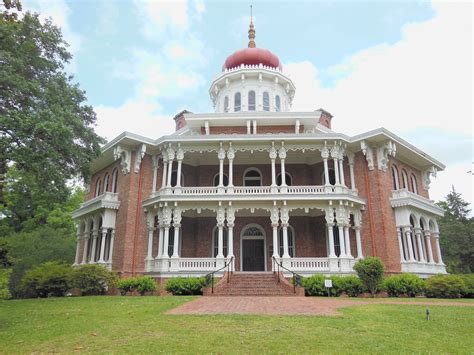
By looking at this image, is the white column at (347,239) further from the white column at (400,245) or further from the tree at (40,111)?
the tree at (40,111)

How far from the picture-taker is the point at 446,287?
15.9m

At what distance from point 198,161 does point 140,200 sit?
14.7 feet

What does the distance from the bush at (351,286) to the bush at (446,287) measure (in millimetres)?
3101

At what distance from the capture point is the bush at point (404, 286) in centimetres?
1642

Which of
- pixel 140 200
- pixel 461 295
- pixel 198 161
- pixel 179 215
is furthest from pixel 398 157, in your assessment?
pixel 140 200

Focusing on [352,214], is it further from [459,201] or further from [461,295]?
[459,201]

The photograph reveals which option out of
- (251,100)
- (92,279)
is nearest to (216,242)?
(92,279)

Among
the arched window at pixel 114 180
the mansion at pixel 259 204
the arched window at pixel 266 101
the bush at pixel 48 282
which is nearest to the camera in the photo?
the bush at pixel 48 282

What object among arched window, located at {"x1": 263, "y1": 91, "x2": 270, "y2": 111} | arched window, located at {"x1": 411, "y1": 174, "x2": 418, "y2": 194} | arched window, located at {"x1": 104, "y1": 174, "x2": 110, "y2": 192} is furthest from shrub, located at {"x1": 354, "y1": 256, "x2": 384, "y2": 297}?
arched window, located at {"x1": 104, "y1": 174, "x2": 110, "y2": 192}

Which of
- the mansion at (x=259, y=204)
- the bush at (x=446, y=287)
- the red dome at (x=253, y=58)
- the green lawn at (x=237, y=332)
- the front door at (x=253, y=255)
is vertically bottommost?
the green lawn at (x=237, y=332)

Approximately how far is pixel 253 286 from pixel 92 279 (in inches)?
310

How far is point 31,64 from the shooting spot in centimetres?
1304

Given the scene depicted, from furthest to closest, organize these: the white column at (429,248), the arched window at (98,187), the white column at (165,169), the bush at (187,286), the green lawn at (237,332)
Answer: the arched window at (98,187) < the white column at (429,248) < the white column at (165,169) < the bush at (187,286) < the green lawn at (237,332)

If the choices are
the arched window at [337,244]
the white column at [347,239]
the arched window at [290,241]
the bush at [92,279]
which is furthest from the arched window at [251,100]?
the bush at [92,279]
